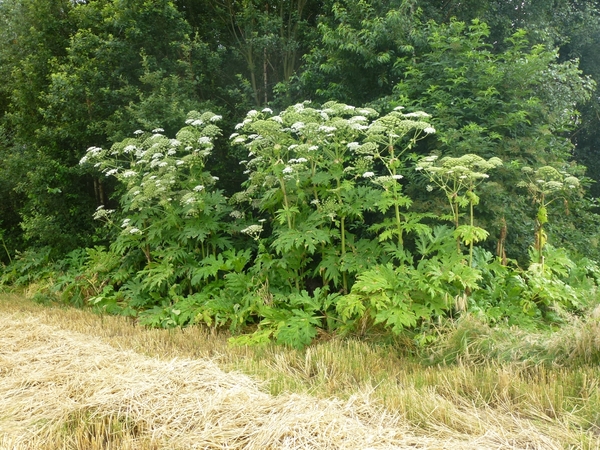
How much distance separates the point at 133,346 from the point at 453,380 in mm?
2914

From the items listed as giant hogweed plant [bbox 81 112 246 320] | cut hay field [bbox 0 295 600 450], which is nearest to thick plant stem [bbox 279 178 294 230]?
giant hogweed plant [bbox 81 112 246 320]

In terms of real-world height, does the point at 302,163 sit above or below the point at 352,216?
above

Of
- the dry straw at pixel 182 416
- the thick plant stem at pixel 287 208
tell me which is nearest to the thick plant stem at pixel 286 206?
the thick plant stem at pixel 287 208

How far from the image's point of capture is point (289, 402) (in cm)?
309

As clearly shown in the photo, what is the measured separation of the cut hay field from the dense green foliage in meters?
0.64

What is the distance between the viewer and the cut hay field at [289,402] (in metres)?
2.72

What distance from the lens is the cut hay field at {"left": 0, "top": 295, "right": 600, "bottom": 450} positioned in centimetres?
272

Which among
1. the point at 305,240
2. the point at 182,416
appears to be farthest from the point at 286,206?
the point at 182,416

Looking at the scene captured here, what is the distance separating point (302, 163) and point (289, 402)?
9.19 feet

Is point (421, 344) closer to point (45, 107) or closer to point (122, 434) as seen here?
point (122, 434)

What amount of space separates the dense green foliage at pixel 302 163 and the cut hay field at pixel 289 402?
64 cm

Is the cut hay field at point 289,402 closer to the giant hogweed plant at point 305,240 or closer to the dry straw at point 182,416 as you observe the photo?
the dry straw at point 182,416

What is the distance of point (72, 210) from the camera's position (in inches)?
387

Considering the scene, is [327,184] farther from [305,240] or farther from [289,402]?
[289,402]
